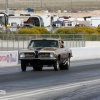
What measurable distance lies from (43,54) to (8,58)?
652 centimetres

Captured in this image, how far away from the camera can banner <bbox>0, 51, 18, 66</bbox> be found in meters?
35.0

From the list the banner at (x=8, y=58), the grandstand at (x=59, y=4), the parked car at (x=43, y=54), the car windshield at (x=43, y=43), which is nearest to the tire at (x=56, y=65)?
the parked car at (x=43, y=54)

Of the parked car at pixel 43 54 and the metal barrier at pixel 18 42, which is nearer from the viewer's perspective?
the parked car at pixel 43 54

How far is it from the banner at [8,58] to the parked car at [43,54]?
15.2 ft

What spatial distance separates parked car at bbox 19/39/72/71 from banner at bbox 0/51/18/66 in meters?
4.63

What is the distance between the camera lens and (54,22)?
92188 millimetres

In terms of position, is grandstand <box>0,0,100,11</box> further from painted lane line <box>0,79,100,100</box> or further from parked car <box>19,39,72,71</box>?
painted lane line <box>0,79,100,100</box>

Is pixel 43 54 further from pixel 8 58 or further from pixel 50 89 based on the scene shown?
pixel 50 89

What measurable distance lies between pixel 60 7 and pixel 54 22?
87.1 m

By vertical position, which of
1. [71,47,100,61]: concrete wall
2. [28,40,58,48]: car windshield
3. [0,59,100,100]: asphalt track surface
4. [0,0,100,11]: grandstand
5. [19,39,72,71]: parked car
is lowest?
[71,47,100,61]: concrete wall

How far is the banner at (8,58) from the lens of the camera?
3497 cm

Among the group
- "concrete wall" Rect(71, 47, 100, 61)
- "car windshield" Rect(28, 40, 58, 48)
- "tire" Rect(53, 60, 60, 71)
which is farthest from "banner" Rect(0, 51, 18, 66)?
"concrete wall" Rect(71, 47, 100, 61)

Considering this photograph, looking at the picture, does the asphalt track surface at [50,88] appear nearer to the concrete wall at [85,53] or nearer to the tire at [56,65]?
the tire at [56,65]

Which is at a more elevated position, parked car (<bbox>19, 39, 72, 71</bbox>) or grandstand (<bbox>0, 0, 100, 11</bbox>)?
grandstand (<bbox>0, 0, 100, 11</bbox>)
